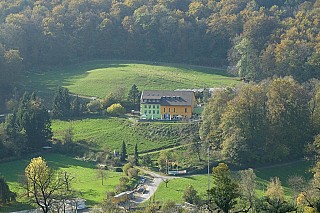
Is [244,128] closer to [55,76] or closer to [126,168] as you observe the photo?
[126,168]

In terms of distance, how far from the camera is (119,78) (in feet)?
266

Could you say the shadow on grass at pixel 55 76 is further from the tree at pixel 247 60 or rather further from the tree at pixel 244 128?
the tree at pixel 244 128

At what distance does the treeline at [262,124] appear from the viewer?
185 ft

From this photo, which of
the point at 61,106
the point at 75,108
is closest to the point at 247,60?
the point at 75,108

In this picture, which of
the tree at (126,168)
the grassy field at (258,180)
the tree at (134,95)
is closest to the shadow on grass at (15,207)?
the grassy field at (258,180)

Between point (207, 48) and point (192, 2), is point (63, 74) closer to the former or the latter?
point (207, 48)

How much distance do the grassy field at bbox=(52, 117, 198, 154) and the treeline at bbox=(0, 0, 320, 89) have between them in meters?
24.8

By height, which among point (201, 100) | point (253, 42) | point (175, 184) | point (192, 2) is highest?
point (192, 2)

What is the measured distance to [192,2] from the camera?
109812 millimetres

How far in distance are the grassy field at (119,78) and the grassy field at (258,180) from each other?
80.2 ft

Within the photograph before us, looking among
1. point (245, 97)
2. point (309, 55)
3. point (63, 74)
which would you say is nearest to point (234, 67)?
point (309, 55)

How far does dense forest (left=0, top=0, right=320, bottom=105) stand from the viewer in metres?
88.1

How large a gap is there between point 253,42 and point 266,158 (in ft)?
114

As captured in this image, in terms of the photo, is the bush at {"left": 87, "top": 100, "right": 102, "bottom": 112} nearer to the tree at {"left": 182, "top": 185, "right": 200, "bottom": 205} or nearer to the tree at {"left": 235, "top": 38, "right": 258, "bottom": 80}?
the tree at {"left": 235, "top": 38, "right": 258, "bottom": 80}
